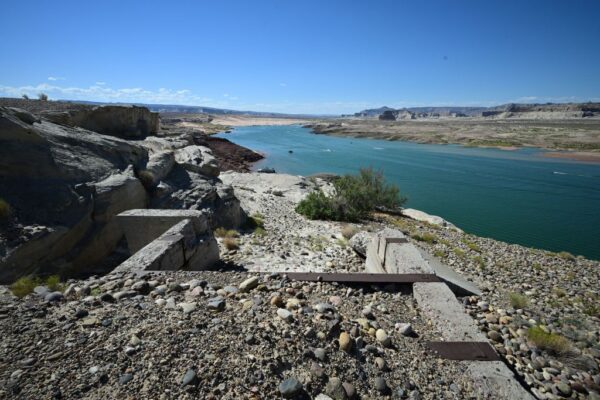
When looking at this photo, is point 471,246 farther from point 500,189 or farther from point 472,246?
point 500,189

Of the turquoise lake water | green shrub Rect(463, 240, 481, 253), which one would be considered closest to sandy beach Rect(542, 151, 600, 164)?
the turquoise lake water

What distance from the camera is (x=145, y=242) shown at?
6.47 meters

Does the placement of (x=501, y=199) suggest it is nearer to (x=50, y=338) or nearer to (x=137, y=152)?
(x=137, y=152)

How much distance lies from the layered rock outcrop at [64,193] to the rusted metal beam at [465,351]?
694cm

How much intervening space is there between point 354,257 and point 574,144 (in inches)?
→ 2678

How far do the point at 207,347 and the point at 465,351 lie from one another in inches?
103

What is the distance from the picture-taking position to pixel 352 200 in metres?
15.9

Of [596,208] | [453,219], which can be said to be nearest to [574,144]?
[596,208]

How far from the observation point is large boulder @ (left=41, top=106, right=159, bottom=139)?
13477 mm

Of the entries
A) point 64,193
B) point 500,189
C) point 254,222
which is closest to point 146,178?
point 64,193

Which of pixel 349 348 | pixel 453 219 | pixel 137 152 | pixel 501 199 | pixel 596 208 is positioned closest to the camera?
pixel 349 348

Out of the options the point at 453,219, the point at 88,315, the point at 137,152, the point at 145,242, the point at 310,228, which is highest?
the point at 137,152

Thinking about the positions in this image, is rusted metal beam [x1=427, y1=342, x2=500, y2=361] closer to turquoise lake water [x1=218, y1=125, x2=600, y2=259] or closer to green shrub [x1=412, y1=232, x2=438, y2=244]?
green shrub [x1=412, y1=232, x2=438, y2=244]

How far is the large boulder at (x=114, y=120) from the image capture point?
44.2ft
